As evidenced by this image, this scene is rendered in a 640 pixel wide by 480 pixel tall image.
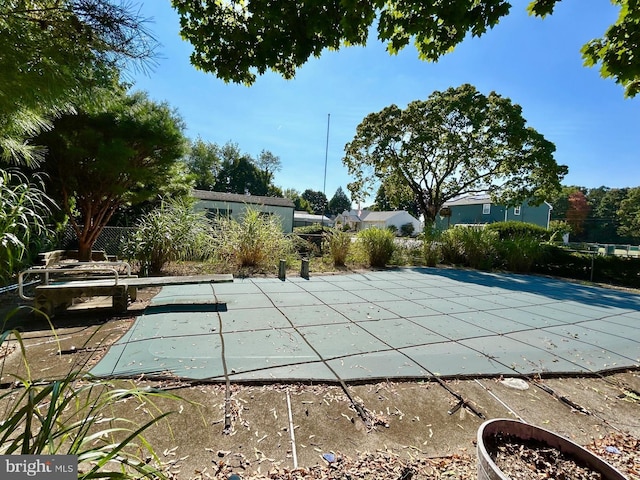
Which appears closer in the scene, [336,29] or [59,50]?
[59,50]

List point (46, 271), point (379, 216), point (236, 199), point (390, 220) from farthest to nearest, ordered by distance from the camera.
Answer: point (379, 216) → point (390, 220) → point (236, 199) → point (46, 271)

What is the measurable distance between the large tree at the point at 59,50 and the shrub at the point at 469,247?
9.06 m

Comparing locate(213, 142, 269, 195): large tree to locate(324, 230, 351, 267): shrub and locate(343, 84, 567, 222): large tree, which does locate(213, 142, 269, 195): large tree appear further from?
locate(324, 230, 351, 267): shrub

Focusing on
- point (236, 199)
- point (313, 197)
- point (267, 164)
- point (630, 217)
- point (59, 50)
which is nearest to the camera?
point (59, 50)

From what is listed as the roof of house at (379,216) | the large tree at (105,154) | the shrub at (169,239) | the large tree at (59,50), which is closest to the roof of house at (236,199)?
the shrub at (169,239)

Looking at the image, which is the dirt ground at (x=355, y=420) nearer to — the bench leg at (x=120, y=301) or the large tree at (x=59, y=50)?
A: the bench leg at (x=120, y=301)

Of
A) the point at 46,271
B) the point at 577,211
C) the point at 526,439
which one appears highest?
the point at 577,211

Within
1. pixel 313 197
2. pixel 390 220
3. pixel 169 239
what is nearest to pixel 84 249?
pixel 169 239

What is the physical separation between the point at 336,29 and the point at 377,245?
625cm

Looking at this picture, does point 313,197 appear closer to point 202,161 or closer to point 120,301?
point 202,161

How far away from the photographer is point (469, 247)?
922 centimetres

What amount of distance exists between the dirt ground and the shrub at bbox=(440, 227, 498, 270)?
23.2 ft

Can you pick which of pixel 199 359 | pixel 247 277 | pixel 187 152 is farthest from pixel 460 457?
pixel 187 152

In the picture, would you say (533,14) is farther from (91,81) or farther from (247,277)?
(247,277)
